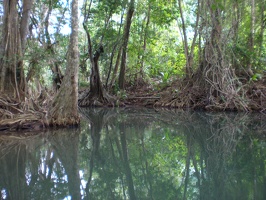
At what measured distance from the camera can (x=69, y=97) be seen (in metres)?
6.11

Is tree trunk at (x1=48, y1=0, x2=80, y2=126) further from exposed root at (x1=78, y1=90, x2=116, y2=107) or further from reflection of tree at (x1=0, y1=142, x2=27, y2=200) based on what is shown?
exposed root at (x1=78, y1=90, x2=116, y2=107)

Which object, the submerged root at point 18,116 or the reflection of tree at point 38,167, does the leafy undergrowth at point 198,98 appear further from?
the reflection of tree at point 38,167

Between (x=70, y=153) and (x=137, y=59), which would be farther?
(x=137, y=59)

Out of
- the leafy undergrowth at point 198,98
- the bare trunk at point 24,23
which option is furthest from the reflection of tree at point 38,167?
the leafy undergrowth at point 198,98

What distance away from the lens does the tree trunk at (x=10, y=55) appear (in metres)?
6.57

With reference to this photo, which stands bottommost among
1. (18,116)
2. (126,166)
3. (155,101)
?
(126,166)

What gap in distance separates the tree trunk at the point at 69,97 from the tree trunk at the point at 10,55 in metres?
1.04

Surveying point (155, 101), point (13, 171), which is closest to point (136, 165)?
point (13, 171)

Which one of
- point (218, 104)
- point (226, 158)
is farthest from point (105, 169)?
point (218, 104)

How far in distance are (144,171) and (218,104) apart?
6.81 m

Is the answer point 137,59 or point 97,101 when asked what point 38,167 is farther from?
point 137,59

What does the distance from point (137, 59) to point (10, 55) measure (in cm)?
906

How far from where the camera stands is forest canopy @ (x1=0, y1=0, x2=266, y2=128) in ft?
21.7

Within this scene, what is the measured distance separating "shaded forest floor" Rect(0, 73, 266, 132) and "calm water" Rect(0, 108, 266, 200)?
2.42ft
